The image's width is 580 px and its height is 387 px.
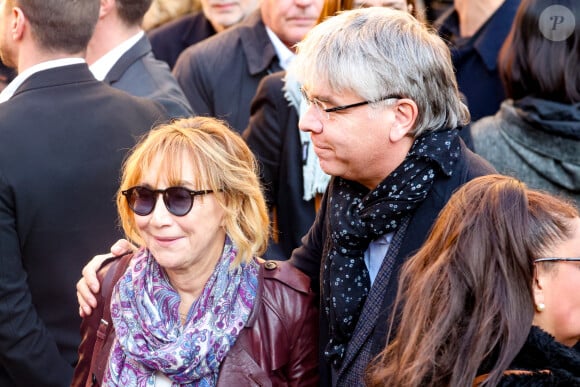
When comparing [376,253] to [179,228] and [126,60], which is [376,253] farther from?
[126,60]

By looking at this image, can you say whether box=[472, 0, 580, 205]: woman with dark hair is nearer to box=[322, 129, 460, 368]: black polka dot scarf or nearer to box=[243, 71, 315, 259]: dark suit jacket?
box=[243, 71, 315, 259]: dark suit jacket

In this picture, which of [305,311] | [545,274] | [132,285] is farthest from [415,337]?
[132,285]

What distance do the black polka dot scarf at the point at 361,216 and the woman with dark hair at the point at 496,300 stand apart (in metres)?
0.39

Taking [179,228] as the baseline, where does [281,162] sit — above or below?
below

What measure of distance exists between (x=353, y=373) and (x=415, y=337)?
0.64 metres

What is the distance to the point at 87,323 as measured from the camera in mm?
3271

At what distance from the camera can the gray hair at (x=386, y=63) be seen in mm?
2852

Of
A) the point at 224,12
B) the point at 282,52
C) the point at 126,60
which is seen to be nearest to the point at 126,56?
the point at 126,60

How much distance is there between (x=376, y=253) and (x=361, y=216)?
184 mm

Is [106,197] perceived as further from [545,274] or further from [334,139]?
[545,274]

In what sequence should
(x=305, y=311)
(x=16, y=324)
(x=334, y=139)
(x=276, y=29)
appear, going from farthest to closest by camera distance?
1. (x=276, y=29)
2. (x=16, y=324)
3. (x=305, y=311)
4. (x=334, y=139)

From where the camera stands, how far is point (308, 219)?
159 inches

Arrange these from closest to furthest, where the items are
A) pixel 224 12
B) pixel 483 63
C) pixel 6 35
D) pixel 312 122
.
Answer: pixel 312 122 → pixel 6 35 → pixel 483 63 → pixel 224 12

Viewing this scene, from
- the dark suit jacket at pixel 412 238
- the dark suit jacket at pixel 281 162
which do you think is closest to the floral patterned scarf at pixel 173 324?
the dark suit jacket at pixel 412 238
